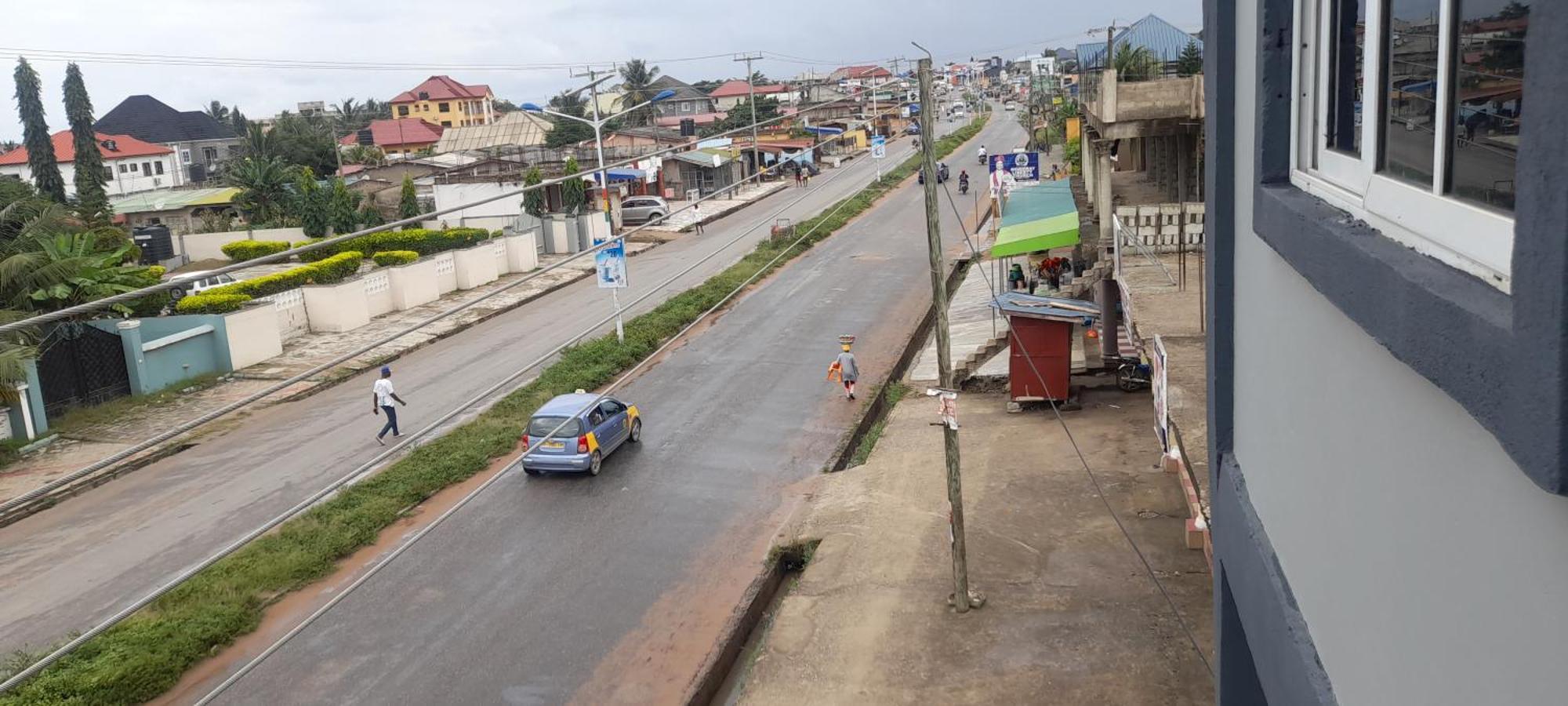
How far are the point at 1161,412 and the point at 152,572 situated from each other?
13.5 meters

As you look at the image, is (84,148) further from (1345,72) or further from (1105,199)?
(1345,72)

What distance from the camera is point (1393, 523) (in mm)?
2277

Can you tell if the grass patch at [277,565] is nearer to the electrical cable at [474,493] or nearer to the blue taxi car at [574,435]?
the electrical cable at [474,493]

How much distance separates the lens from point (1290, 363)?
3395 millimetres

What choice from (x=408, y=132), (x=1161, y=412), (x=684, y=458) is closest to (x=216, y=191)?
(x=408, y=132)

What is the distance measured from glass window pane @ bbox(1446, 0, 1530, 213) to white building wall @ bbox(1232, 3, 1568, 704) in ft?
0.93

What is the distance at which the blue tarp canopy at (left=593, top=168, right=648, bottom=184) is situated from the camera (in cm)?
5512

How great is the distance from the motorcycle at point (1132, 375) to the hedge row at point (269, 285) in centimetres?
2056

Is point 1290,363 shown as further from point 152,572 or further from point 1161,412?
point 152,572

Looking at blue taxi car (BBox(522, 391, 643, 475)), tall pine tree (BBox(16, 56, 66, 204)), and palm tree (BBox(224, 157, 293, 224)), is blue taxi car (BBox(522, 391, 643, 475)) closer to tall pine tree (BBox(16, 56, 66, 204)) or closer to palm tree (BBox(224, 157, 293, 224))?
palm tree (BBox(224, 157, 293, 224))

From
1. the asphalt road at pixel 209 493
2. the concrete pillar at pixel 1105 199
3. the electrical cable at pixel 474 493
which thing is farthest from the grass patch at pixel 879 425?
the asphalt road at pixel 209 493

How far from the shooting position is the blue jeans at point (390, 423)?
2016cm

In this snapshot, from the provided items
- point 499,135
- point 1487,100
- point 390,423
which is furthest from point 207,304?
point 499,135

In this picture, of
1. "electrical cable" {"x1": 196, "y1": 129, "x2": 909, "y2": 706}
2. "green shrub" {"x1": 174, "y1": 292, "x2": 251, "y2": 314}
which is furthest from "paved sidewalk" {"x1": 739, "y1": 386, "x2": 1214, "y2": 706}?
"green shrub" {"x1": 174, "y1": 292, "x2": 251, "y2": 314}
